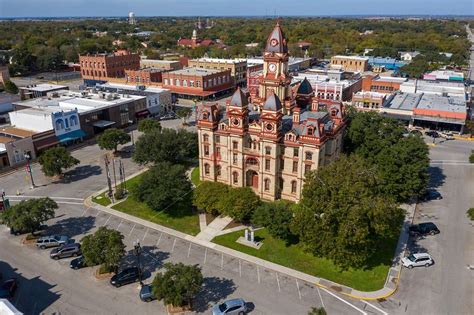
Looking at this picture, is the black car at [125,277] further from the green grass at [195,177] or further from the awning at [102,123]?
the awning at [102,123]

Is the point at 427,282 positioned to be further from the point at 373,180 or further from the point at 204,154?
the point at 204,154

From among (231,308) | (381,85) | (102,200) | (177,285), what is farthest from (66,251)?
(381,85)

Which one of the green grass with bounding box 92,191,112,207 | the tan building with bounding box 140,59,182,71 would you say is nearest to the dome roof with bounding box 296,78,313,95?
the green grass with bounding box 92,191,112,207

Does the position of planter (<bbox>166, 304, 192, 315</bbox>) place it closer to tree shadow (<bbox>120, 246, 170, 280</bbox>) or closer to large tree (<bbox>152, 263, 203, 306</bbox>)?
large tree (<bbox>152, 263, 203, 306</bbox>)

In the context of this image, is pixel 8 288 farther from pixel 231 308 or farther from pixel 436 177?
pixel 436 177

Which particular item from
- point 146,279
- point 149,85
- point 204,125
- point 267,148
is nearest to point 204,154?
point 204,125
